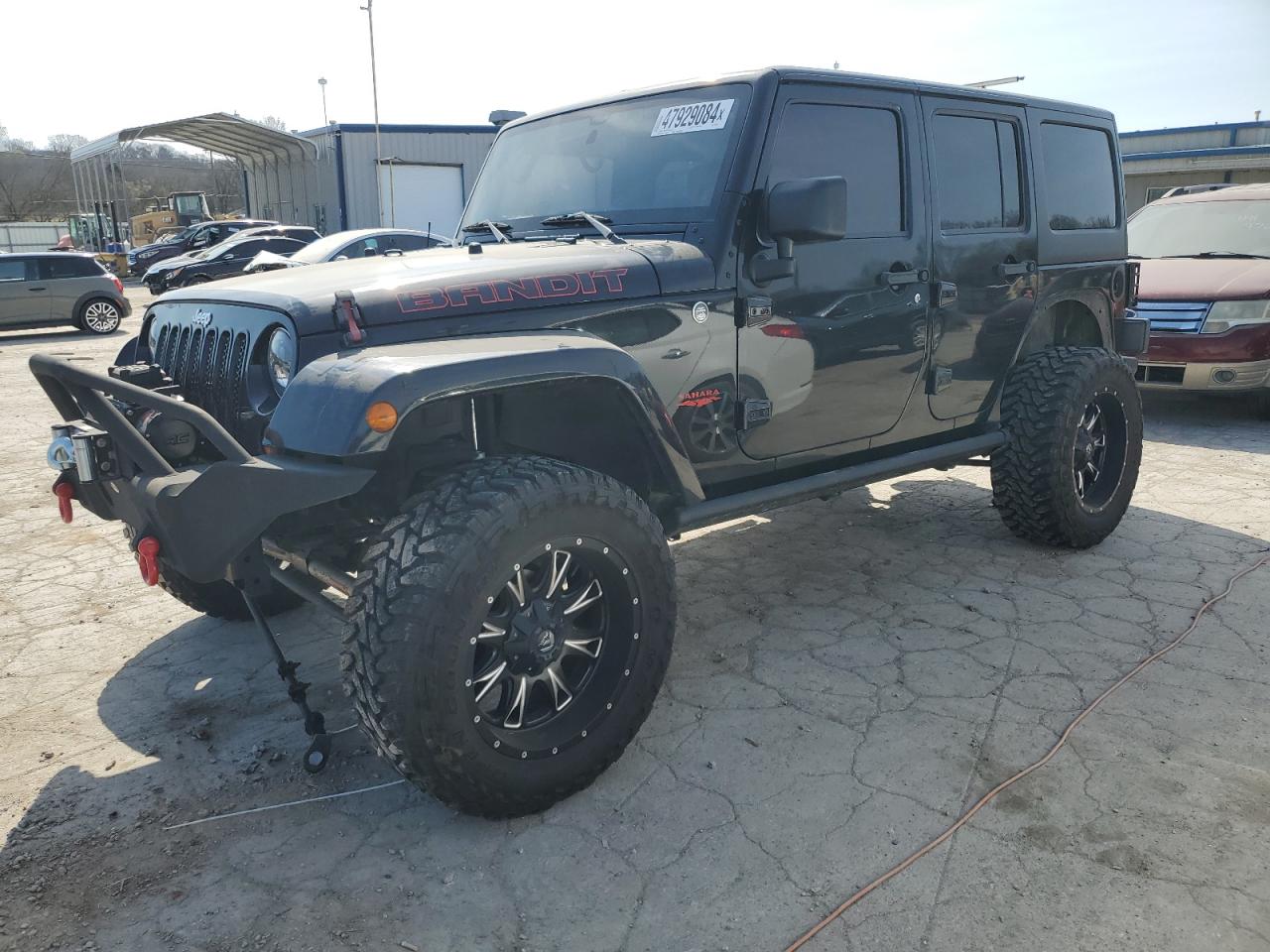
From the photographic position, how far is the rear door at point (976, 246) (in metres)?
3.85

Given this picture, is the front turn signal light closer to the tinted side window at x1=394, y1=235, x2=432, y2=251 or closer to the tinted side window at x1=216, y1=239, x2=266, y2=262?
the tinted side window at x1=394, y1=235, x2=432, y2=251

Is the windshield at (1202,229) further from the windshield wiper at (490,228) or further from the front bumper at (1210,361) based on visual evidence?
the windshield wiper at (490,228)

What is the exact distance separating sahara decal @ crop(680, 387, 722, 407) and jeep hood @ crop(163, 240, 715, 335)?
0.33m

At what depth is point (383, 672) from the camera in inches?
87.9

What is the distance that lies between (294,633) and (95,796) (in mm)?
1164

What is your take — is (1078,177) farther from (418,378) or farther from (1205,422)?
(1205,422)

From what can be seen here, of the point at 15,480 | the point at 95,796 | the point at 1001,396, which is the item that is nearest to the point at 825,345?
the point at 1001,396

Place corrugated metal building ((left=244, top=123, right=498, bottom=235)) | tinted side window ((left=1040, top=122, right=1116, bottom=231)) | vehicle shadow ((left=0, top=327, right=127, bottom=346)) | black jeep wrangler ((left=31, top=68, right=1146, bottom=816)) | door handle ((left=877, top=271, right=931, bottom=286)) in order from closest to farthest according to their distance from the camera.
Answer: black jeep wrangler ((left=31, top=68, right=1146, bottom=816)), door handle ((left=877, top=271, right=931, bottom=286)), tinted side window ((left=1040, top=122, right=1116, bottom=231)), vehicle shadow ((left=0, top=327, right=127, bottom=346)), corrugated metal building ((left=244, top=123, right=498, bottom=235))

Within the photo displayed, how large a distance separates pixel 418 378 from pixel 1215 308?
730 centimetres

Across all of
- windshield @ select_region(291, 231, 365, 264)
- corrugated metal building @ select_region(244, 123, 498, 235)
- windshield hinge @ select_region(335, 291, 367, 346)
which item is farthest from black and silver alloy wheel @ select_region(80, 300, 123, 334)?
windshield hinge @ select_region(335, 291, 367, 346)

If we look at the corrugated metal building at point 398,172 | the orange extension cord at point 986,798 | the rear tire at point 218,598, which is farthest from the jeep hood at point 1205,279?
the corrugated metal building at point 398,172

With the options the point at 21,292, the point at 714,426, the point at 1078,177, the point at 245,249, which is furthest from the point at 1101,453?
the point at 245,249

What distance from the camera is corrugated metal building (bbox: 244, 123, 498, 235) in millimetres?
25219

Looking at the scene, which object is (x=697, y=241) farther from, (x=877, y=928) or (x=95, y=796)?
(x=95, y=796)
